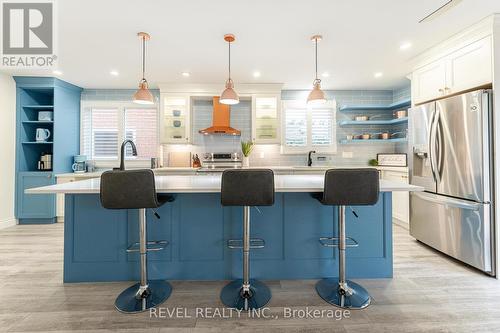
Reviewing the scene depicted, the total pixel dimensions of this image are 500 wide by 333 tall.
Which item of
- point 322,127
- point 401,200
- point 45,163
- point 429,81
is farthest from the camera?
point 322,127

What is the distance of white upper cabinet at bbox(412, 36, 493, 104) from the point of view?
233cm

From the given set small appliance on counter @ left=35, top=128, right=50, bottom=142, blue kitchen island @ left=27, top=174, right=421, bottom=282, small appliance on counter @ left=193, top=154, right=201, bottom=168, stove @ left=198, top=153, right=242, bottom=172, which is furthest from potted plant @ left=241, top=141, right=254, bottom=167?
small appliance on counter @ left=35, top=128, right=50, bottom=142

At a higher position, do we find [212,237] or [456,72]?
[456,72]

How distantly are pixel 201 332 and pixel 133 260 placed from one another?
101 cm

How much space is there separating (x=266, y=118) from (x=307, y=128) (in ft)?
2.96

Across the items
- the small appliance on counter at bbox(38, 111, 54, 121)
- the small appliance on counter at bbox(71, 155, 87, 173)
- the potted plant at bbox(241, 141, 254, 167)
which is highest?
the small appliance on counter at bbox(38, 111, 54, 121)

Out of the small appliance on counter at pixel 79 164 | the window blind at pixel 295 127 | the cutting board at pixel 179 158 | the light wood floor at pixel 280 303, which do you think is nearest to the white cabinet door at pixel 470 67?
the light wood floor at pixel 280 303

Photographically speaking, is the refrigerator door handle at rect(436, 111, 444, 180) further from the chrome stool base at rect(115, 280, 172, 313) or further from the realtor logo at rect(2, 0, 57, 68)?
the realtor logo at rect(2, 0, 57, 68)

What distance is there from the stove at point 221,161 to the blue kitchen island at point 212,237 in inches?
88.4

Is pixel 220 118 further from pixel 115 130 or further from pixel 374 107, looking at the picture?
pixel 374 107

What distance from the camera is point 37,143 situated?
13.2 ft

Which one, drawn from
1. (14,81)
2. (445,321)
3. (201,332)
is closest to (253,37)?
(201,332)

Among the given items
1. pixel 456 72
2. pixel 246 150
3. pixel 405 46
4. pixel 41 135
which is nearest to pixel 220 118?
pixel 246 150

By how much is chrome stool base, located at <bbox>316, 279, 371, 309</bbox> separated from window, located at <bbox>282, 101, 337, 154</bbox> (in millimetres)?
2934
